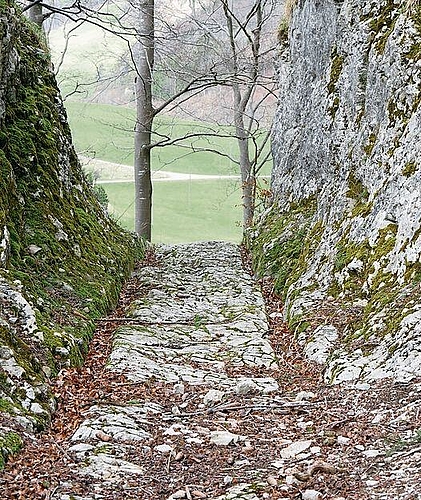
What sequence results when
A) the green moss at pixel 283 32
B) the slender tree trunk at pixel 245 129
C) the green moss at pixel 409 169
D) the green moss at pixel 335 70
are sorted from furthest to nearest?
the slender tree trunk at pixel 245 129 → the green moss at pixel 283 32 → the green moss at pixel 335 70 → the green moss at pixel 409 169

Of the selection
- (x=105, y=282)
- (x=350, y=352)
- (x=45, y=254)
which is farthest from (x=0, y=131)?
(x=350, y=352)

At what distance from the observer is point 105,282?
9625mm

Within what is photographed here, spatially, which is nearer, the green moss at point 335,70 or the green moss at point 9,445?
the green moss at point 9,445

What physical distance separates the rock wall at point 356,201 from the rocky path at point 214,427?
486 millimetres

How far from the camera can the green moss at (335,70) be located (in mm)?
10859

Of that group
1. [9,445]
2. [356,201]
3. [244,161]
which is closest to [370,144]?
[356,201]

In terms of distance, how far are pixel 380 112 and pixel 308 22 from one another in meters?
5.27

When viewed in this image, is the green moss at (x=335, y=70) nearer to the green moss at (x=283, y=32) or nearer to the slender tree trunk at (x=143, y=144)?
the green moss at (x=283, y=32)

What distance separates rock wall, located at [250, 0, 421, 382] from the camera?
250 inches

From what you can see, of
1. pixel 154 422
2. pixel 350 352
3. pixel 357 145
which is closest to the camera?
pixel 154 422

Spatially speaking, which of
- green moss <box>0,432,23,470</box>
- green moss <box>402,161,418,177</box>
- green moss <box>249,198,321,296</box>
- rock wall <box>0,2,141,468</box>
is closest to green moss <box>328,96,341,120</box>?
green moss <box>249,198,321,296</box>

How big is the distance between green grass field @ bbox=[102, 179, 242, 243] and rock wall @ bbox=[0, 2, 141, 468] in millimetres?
22049

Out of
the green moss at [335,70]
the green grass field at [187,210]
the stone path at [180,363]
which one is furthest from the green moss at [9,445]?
the green grass field at [187,210]

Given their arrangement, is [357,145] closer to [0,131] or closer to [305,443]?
[0,131]
